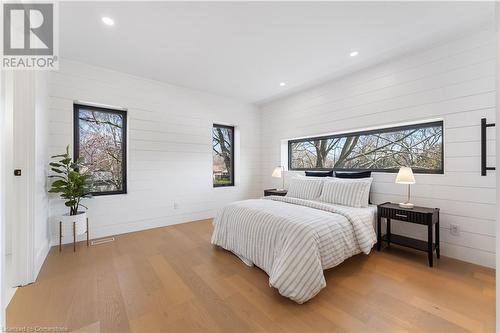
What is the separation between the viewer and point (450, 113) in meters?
2.47

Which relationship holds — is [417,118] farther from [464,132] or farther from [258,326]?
[258,326]

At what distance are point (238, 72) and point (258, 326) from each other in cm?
328

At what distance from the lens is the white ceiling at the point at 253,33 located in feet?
6.53

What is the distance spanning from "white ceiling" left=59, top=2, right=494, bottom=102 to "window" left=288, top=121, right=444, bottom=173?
3.59 feet

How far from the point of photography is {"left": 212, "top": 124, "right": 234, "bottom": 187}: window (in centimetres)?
459

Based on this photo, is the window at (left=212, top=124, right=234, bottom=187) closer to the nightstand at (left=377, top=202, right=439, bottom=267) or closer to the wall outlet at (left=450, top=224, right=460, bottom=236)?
the nightstand at (left=377, top=202, right=439, bottom=267)

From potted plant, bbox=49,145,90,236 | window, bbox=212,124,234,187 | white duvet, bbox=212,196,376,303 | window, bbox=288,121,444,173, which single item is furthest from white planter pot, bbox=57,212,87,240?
window, bbox=288,121,444,173

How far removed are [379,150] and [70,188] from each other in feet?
14.4

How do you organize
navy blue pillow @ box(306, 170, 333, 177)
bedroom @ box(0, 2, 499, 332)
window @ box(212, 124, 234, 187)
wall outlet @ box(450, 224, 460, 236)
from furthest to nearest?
window @ box(212, 124, 234, 187), navy blue pillow @ box(306, 170, 333, 177), wall outlet @ box(450, 224, 460, 236), bedroom @ box(0, 2, 499, 332)

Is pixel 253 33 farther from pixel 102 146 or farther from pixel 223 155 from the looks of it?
pixel 102 146

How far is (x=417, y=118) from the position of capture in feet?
8.87

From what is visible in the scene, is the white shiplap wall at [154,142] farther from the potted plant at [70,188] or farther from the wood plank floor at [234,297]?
the wood plank floor at [234,297]

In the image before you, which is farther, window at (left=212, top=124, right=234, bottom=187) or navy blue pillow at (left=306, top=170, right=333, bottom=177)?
window at (left=212, top=124, right=234, bottom=187)

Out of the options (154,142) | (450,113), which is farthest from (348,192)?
(154,142)
